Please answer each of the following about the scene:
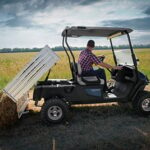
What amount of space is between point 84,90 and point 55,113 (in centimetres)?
90

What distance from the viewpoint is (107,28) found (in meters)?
8.49

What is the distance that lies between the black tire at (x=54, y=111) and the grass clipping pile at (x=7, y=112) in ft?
2.26

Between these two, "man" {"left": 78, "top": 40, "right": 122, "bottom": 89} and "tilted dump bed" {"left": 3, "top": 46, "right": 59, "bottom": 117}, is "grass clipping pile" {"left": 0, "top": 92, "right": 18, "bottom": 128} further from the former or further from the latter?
"man" {"left": 78, "top": 40, "right": 122, "bottom": 89}

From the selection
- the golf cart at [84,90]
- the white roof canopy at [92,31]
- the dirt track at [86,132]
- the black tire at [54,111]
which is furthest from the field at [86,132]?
the white roof canopy at [92,31]

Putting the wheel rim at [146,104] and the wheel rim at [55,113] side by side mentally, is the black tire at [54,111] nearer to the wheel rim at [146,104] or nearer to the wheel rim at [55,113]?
the wheel rim at [55,113]

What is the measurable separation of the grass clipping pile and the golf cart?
564mm

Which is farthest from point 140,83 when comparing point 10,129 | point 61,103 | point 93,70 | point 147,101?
point 10,129

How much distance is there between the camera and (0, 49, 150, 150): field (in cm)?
671

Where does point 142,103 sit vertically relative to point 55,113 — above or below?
above

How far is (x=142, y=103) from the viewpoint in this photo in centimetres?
869

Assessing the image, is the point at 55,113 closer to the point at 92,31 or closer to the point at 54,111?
the point at 54,111

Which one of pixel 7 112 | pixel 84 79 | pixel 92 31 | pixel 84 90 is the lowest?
pixel 7 112

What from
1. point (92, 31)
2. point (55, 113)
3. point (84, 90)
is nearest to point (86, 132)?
point (55, 113)

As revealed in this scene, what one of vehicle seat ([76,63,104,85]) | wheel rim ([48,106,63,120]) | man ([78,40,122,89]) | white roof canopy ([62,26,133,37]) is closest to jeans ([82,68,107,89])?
man ([78,40,122,89])
